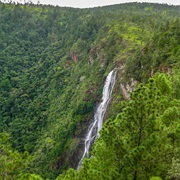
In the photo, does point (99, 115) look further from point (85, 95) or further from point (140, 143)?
point (140, 143)

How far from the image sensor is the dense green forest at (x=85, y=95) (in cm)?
1212

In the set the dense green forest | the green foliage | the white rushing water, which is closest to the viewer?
the green foliage

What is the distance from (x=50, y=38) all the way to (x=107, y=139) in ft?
307

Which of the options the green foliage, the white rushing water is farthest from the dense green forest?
the white rushing water

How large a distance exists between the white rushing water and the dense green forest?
1424mm

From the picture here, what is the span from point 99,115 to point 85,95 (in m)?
8.05

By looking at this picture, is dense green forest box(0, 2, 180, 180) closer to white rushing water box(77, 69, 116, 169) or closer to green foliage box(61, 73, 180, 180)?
green foliage box(61, 73, 180, 180)

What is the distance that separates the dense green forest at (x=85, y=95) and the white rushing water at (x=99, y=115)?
142 centimetres

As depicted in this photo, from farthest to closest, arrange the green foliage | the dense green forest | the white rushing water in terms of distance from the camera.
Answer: the white rushing water
the dense green forest
the green foliage

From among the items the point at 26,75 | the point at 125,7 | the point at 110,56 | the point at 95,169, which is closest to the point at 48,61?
the point at 26,75

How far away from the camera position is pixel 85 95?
165 feet

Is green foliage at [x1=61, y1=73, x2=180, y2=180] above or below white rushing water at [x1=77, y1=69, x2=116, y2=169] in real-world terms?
above

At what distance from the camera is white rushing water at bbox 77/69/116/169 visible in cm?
4107

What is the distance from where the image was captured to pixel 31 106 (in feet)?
217
